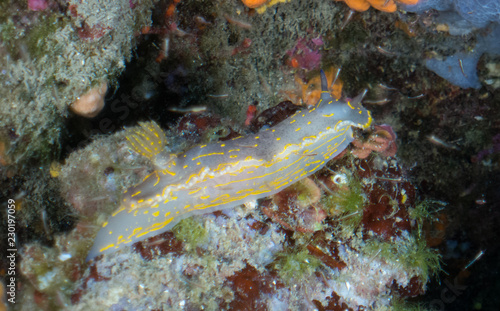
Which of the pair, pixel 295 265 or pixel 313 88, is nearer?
pixel 295 265

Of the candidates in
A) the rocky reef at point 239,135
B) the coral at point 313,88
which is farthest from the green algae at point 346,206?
the coral at point 313,88

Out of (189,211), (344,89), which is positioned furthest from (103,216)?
(344,89)

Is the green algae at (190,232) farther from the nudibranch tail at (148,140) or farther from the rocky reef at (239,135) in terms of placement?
the nudibranch tail at (148,140)

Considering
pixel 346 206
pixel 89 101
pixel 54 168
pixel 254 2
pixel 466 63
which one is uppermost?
pixel 254 2

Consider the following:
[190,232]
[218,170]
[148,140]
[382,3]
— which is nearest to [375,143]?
[382,3]

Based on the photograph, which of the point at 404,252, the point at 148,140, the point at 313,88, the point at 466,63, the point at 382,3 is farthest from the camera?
the point at 313,88

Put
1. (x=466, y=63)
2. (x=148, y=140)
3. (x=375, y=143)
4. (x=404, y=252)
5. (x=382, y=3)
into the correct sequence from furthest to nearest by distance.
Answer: (x=466, y=63)
(x=382, y=3)
(x=375, y=143)
(x=404, y=252)
(x=148, y=140)

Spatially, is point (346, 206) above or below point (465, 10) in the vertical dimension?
below

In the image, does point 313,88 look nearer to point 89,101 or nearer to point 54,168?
point 89,101
